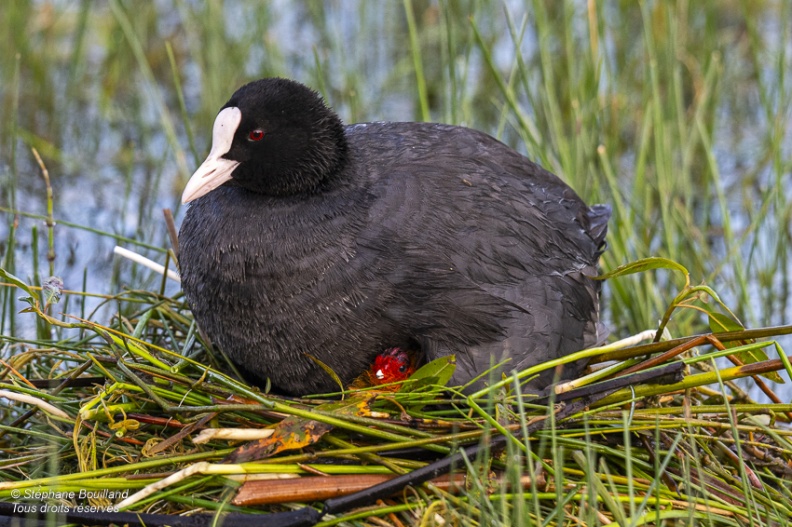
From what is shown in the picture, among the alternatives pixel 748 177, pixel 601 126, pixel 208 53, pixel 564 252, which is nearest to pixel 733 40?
pixel 748 177

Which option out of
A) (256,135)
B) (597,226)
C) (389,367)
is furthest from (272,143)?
(597,226)

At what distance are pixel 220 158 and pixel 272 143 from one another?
6.4 inches

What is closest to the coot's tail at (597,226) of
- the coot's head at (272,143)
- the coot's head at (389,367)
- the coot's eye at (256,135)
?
the coot's head at (389,367)

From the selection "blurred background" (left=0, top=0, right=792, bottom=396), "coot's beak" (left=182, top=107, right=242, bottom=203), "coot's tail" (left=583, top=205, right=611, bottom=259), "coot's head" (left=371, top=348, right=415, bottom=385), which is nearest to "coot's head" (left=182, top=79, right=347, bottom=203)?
"coot's beak" (left=182, top=107, right=242, bottom=203)

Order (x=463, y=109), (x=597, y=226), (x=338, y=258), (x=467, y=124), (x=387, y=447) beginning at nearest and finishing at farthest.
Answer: (x=387, y=447) → (x=338, y=258) → (x=597, y=226) → (x=467, y=124) → (x=463, y=109)

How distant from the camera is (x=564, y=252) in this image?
3.43m

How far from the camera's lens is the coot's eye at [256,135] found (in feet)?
10.0

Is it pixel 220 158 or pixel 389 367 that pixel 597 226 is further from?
pixel 220 158

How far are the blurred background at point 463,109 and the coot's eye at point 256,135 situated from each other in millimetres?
960

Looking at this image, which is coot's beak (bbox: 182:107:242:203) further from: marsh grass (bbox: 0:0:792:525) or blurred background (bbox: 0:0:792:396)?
blurred background (bbox: 0:0:792:396)

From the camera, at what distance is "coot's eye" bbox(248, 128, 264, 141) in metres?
3.06

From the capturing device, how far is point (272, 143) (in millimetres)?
3070

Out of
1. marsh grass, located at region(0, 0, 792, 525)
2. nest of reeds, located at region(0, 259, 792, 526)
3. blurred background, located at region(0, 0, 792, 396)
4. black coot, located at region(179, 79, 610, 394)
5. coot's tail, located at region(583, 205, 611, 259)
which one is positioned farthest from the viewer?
blurred background, located at region(0, 0, 792, 396)

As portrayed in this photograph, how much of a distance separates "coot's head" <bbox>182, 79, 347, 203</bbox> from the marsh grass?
579 mm
